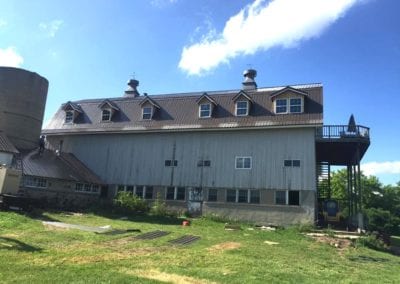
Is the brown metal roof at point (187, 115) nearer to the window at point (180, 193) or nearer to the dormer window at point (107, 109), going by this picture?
the dormer window at point (107, 109)

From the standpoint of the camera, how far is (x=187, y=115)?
32000 mm

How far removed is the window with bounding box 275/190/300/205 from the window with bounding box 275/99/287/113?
5.74m

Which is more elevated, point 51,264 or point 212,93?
point 212,93

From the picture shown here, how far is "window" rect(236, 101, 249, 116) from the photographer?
2997 centimetres

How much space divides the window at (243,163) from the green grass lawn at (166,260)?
413 inches

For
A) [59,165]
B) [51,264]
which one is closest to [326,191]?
[59,165]

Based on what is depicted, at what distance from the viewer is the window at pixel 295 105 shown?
1115 inches

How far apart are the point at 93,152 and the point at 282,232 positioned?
1829cm

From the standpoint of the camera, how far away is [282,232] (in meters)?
22.9

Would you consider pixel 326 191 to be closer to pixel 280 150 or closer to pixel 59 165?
pixel 280 150

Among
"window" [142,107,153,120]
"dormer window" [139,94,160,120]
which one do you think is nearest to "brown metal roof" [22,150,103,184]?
"window" [142,107,153,120]

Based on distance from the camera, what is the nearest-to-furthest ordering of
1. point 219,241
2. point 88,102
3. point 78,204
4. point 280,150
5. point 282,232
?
point 219,241, point 282,232, point 280,150, point 78,204, point 88,102

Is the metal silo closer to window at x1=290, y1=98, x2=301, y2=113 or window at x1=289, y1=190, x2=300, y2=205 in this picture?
window at x1=290, y1=98, x2=301, y2=113

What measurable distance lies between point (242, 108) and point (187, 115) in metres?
4.56
